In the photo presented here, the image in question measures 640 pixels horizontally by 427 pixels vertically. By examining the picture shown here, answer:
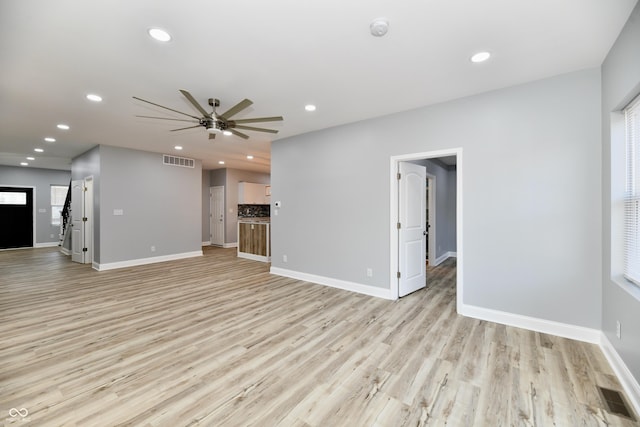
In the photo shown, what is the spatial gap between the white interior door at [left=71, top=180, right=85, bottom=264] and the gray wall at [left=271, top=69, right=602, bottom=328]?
6785 millimetres

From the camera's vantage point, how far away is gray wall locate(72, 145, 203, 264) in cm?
604

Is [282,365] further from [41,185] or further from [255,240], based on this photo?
[41,185]

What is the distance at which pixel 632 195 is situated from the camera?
222 centimetres

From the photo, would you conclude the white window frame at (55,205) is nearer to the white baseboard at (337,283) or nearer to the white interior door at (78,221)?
the white interior door at (78,221)

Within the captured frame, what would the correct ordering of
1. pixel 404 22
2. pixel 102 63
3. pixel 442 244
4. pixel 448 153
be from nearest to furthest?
pixel 404 22 < pixel 102 63 < pixel 448 153 < pixel 442 244

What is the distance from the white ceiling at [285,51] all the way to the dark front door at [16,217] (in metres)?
7.53

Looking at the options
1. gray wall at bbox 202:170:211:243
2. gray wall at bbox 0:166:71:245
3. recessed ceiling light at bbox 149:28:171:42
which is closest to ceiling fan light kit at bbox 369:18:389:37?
recessed ceiling light at bbox 149:28:171:42

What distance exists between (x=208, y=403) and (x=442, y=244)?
6527 millimetres

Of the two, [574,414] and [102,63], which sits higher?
[102,63]

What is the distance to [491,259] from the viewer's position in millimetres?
3256

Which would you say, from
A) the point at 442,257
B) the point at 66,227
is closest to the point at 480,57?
the point at 442,257

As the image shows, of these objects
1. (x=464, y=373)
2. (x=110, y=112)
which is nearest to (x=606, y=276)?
(x=464, y=373)

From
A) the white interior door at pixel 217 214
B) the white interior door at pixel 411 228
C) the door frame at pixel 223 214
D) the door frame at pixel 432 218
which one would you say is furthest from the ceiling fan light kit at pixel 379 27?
the white interior door at pixel 217 214

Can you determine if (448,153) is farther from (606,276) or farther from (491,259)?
(606,276)
